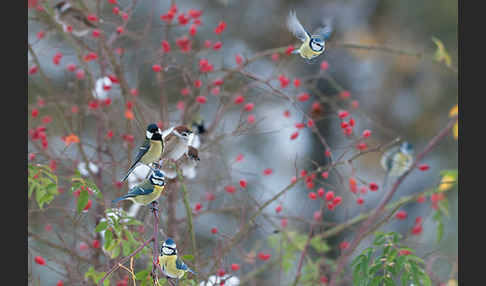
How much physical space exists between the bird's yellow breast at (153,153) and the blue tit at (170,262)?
174 millimetres

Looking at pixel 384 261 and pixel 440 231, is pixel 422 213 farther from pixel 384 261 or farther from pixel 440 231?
pixel 384 261

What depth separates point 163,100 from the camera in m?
1.72

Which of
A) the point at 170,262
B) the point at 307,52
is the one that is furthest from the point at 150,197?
the point at 307,52

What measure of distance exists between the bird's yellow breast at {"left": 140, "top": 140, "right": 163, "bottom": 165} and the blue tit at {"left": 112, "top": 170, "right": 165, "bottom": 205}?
0.04 meters

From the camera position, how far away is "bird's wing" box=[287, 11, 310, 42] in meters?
1.30

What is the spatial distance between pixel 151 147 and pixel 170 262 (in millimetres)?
230

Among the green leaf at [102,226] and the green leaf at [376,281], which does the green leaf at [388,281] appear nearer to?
the green leaf at [376,281]

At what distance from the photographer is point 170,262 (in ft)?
3.82

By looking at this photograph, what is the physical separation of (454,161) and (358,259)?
11.5ft

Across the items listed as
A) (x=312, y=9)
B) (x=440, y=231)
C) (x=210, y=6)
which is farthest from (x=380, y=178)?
(x=440, y=231)

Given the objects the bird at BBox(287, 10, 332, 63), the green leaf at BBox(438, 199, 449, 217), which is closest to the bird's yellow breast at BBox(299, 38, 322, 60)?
the bird at BBox(287, 10, 332, 63)

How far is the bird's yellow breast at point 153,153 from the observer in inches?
47.3

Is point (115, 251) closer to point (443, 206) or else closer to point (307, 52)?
point (307, 52)

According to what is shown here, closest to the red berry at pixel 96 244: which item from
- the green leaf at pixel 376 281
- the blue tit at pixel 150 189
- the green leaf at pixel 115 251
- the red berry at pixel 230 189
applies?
the green leaf at pixel 115 251
